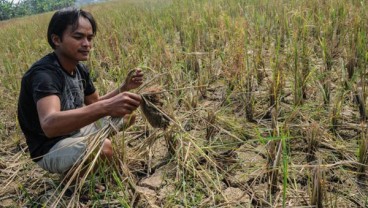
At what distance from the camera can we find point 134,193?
1602 millimetres

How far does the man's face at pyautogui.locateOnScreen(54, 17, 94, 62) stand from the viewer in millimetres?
1890

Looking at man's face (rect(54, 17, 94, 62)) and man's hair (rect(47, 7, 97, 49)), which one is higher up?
man's hair (rect(47, 7, 97, 49))

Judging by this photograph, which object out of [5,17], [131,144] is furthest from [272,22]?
[5,17]

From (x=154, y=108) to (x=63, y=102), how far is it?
571 mm

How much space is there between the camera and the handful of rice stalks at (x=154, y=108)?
1.72 meters

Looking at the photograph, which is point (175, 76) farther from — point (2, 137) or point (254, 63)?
point (2, 137)

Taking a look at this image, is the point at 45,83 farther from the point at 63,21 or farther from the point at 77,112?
the point at 63,21

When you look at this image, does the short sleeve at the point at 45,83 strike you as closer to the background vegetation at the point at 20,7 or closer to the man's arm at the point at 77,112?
the man's arm at the point at 77,112

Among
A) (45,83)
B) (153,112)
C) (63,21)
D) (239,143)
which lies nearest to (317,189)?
(239,143)

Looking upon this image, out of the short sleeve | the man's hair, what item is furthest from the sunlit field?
the man's hair

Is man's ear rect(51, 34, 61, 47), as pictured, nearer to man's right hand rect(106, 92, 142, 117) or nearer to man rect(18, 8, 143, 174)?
man rect(18, 8, 143, 174)

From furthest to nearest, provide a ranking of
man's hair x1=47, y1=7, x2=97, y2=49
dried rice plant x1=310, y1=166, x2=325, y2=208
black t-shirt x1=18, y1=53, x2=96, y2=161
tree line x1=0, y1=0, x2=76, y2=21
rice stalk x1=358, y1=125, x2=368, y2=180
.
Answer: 1. tree line x1=0, y1=0, x2=76, y2=21
2. man's hair x1=47, y1=7, x2=97, y2=49
3. black t-shirt x1=18, y1=53, x2=96, y2=161
4. rice stalk x1=358, y1=125, x2=368, y2=180
5. dried rice plant x1=310, y1=166, x2=325, y2=208

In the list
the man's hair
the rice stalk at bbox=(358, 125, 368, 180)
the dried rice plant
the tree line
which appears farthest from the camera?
the tree line

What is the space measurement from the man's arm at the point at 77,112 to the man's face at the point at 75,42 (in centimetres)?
43
